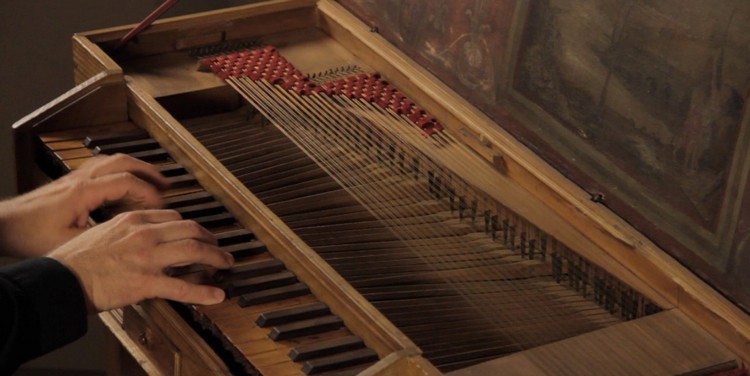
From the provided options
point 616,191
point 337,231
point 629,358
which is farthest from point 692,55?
point 337,231

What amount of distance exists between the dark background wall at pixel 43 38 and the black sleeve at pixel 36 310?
2.33 m

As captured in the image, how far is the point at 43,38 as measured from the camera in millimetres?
5199

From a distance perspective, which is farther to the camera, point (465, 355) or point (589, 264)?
point (589, 264)

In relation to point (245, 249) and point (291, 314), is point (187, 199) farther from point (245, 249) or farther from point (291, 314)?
point (291, 314)

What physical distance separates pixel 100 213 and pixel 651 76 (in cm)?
129

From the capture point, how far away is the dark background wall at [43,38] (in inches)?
203

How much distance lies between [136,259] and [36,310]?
0.26m

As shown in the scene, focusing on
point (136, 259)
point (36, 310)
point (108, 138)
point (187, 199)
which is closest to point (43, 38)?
point (108, 138)

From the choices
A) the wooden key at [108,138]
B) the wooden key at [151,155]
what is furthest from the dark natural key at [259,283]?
the wooden key at [108,138]

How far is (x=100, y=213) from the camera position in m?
3.44

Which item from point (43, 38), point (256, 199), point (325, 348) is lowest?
point (43, 38)

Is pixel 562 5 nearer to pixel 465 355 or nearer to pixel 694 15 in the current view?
pixel 694 15

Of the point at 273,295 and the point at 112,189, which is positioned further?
the point at 112,189

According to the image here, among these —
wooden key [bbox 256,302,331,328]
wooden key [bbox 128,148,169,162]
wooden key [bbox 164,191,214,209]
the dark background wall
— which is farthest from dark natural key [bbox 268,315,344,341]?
the dark background wall
